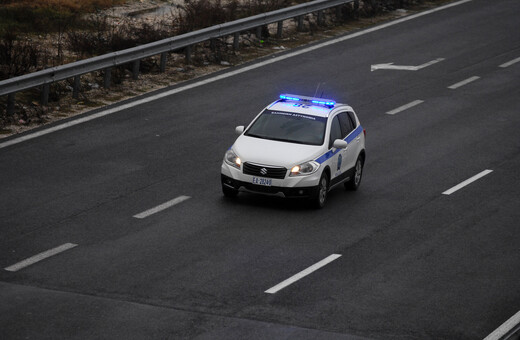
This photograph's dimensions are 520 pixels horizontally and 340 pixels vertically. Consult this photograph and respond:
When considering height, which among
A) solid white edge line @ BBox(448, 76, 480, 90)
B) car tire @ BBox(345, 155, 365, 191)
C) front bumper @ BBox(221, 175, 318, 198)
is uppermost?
front bumper @ BBox(221, 175, 318, 198)

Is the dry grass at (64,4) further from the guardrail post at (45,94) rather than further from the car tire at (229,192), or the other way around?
the car tire at (229,192)

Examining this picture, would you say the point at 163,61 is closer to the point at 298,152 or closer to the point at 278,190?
the point at 298,152

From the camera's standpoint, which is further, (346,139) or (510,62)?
(510,62)

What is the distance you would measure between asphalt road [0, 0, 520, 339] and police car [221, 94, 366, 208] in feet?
1.55

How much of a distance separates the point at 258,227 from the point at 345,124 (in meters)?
3.57

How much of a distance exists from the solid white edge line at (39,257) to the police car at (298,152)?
3.45m

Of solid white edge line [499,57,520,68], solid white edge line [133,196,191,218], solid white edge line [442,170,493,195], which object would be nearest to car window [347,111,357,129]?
solid white edge line [442,170,493,195]

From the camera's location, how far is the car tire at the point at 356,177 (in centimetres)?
1912

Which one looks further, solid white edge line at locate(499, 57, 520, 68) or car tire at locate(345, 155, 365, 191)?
solid white edge line at locate(499, 57, 520, 68)

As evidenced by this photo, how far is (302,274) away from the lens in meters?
14.4

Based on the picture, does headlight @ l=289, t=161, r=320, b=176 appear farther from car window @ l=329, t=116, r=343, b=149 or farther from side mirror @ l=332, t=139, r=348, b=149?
car window @ l=329, t=116, r=343, b=149

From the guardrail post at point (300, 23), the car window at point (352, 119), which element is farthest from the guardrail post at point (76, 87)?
the guardrail post at point (300, 23)

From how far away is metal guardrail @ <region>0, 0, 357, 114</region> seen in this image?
880 inches

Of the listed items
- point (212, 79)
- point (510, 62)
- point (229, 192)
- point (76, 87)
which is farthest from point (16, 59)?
point (510, 62)
